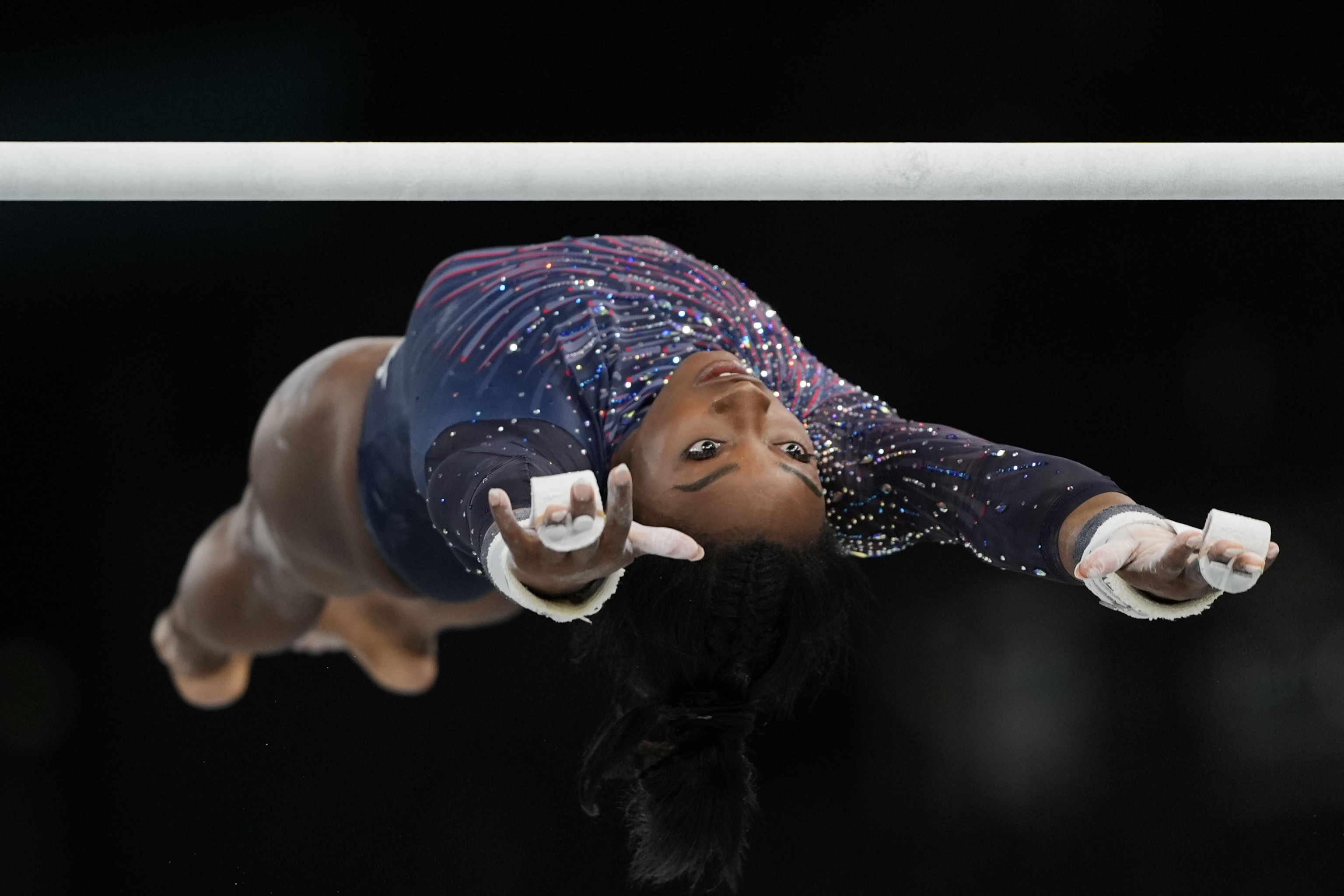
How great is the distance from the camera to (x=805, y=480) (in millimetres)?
915

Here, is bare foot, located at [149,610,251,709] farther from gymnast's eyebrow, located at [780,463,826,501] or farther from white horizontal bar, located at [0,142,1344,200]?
gymnast's eyebrow, located at [780,463,826,501]

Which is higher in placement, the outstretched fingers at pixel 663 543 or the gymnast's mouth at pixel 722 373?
the gymnast's mouth at pixel 722 373

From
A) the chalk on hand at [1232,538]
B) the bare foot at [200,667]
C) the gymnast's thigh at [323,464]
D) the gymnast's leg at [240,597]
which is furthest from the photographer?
the bare foot at [200,667]

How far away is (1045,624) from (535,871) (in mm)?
785

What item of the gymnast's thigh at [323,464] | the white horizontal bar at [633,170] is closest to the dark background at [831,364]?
the gymnast's thigh at [323,464]

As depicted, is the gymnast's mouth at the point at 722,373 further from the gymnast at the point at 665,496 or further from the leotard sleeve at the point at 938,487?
the leotard sleeve at the point at 938,487

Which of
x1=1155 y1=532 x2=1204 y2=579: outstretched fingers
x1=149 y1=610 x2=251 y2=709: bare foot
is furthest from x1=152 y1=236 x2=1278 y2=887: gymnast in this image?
x1=149 y1=610 x2=251 y2=709: bare foot

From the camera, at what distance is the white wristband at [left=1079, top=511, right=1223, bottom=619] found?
2.44 ft

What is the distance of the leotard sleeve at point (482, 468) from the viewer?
2.59 feet

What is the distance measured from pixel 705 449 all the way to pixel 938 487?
183 mm

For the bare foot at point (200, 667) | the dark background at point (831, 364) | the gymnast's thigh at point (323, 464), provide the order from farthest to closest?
the dark background at point (831, 364), the bare foot at point (200, 667), the gymnast's thigh at point (323, 464)

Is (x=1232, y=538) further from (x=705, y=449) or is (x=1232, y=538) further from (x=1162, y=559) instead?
(x=705, y=449)

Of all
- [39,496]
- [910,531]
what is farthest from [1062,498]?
[39,496]

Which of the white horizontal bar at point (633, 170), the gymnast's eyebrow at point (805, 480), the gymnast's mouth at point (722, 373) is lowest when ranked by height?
the gymnast's eyebrow at point (805, 480)
